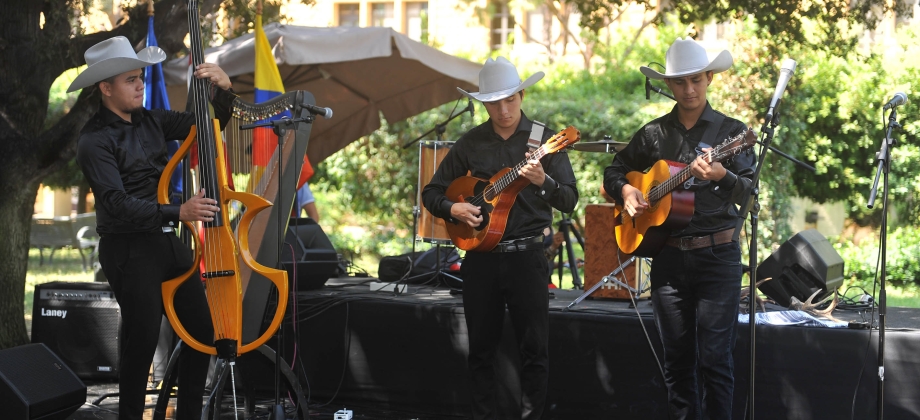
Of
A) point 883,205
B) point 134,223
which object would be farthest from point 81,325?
point 883,205

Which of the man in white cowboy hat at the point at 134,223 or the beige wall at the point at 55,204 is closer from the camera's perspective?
the man in white cowboy hat at the point at 134,223

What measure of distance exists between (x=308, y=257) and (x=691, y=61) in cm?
317

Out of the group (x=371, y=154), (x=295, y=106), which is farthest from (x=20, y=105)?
(x=371, y=154)

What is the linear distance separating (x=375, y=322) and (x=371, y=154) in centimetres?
810

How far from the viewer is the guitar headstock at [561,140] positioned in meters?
4.24

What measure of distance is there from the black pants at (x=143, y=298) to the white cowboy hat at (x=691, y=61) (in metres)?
2.43

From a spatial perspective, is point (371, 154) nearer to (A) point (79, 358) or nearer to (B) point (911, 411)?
(A) point (79, 358)

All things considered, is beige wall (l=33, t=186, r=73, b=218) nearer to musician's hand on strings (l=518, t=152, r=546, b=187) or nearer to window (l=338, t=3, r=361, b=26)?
window (l=338, t=3, r=361, b=26)

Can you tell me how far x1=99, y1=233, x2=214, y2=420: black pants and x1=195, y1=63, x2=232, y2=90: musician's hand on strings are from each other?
0.75 m

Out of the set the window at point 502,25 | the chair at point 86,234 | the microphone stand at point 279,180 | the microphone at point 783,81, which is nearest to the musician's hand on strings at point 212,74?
the microphone stand at point 279,180

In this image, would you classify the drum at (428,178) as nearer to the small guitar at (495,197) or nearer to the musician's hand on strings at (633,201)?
the small guitar at (495,197)

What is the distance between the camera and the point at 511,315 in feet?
15.1

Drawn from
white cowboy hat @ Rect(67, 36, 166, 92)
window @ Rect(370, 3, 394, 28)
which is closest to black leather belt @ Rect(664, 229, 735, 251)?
Result: white cowboy hat @ Rect(67, 36, 166, 92)

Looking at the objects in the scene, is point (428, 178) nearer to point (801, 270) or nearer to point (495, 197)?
point (495, 197)
